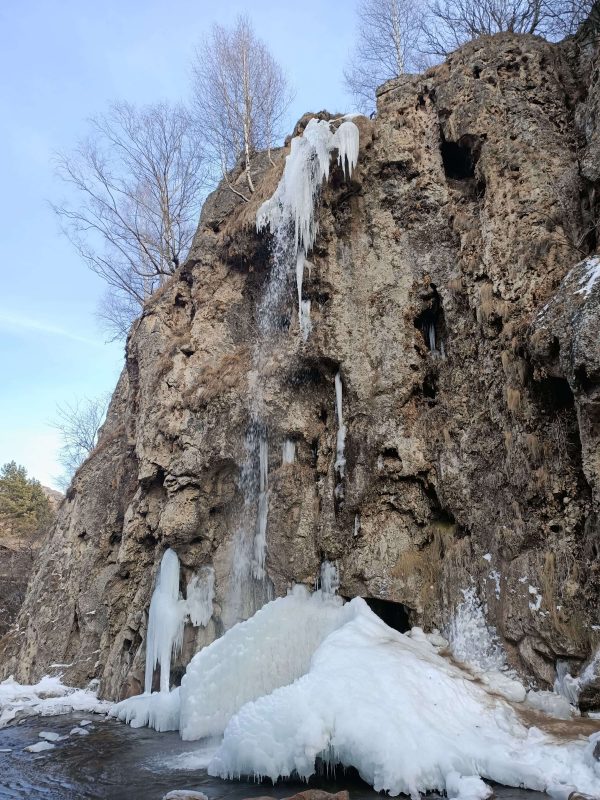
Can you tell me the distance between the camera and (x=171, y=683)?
383 inches

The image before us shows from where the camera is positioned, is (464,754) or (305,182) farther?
(305,182)

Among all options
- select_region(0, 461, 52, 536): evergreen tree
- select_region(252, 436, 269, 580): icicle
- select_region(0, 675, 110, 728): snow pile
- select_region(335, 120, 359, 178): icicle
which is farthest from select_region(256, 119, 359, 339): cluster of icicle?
select_region(0, 461, 52, 536): evergreen tree

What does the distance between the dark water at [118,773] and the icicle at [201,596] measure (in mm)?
2003

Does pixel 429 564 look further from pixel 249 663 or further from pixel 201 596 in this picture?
pixel 201 596

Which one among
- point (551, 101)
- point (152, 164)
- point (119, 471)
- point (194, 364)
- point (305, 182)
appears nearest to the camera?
point (551, 101)

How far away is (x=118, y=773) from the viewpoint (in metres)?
6.11

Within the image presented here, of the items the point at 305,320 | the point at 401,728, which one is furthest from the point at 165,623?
the point at 401,728

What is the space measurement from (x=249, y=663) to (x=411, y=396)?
4533 mm

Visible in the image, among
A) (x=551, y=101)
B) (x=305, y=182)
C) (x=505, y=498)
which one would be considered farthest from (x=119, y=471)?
(x=551, y=101)

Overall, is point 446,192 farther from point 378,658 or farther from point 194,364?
point 378,658

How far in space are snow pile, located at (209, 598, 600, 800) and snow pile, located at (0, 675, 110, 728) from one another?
5.50m

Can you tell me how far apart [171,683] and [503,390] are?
709 cm

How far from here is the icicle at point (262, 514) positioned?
996 centimetres

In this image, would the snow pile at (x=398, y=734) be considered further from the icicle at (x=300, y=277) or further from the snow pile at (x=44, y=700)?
the icicle at (x=300, y=277)
